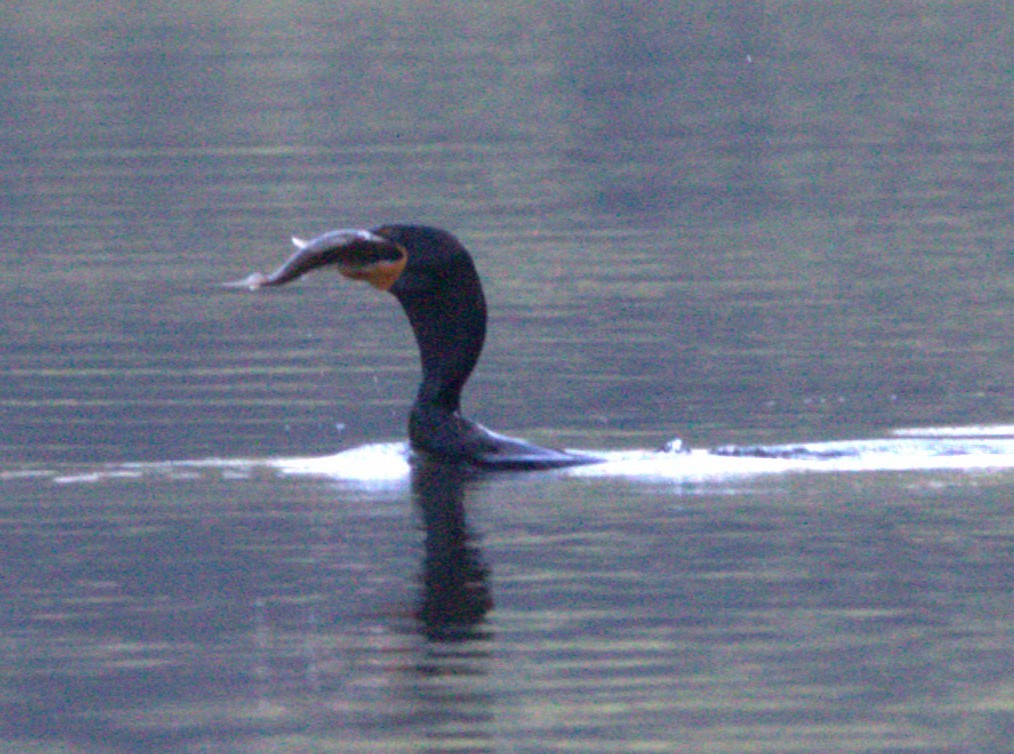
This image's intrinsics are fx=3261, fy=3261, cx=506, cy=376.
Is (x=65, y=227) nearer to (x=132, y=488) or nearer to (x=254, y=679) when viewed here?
(x=132, y=488)

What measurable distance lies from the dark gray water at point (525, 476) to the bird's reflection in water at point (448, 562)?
0.11 feet

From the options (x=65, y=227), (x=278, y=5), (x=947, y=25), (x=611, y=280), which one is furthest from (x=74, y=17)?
(x=611, y=280)

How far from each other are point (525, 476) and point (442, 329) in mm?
918

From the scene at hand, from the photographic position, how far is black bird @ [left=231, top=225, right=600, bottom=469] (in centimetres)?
1580

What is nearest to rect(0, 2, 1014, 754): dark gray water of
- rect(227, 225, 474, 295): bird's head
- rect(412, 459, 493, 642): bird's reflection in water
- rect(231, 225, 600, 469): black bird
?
rect(412, 459, 493, 642): bird's reflection in water

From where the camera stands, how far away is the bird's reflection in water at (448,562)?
1234cm

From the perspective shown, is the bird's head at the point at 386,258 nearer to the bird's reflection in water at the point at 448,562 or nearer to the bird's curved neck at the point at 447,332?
the bird's curved neck at the point at 447,332

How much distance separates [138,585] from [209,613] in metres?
0.65

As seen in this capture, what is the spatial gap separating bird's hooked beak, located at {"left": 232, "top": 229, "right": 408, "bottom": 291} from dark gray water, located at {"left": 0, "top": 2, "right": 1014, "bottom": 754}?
3.24ft

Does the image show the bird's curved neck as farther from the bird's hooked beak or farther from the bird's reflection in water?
the bird's reflection in water

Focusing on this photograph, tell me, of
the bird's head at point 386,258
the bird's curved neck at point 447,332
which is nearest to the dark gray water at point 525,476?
the bird's curved neck at point 447,332

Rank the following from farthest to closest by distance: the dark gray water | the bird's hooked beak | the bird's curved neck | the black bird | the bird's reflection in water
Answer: the bird's curved neck → the black bird → the bird's hooked beak → the bird's reflection in water → the dark gray water

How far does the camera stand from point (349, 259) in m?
15.6

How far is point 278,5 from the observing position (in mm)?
91750
